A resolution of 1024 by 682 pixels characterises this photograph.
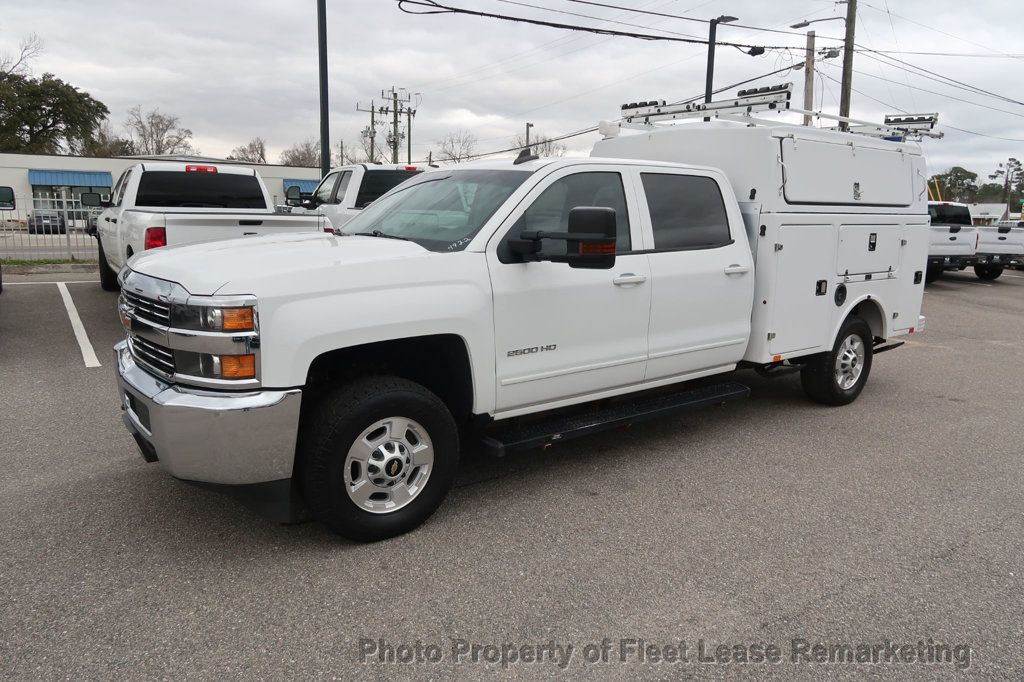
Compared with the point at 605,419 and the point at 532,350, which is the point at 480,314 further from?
the point at 605,419

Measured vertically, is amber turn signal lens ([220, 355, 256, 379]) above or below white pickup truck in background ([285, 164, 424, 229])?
below

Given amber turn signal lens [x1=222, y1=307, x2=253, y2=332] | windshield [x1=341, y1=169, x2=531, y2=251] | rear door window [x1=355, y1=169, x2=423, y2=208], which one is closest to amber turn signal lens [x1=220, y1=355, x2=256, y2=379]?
amber turn signal lens [x1=222, y1=307, x2=253, y2=332]

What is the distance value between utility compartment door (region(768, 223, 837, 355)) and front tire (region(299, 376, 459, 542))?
2.93 metres

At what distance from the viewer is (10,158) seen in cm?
4588

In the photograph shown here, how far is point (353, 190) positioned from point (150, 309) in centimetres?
790

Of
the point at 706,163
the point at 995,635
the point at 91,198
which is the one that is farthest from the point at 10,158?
the point at 995,635

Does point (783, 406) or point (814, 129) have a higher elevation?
point (814, 129)

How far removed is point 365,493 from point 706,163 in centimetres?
374

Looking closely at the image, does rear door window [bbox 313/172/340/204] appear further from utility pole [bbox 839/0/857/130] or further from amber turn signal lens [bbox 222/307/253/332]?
utility pole [bbox 839/0/857/130]

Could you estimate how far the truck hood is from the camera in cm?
319

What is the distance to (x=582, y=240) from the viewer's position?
11.9 feet

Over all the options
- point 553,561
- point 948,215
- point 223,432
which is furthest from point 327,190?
point 948,215

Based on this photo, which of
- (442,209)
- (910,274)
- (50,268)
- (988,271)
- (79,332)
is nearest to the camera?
(442,209)

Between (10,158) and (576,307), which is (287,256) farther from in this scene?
(10,158)
